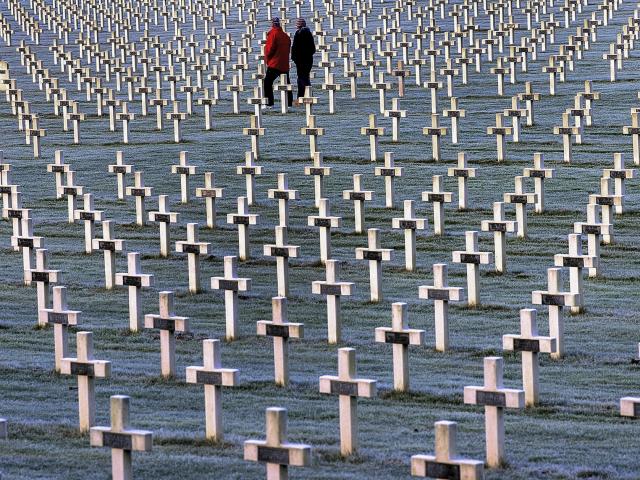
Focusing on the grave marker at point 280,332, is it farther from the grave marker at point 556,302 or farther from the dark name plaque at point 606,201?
the dark name plaque at point 606,201

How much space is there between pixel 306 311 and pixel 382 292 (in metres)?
1.00

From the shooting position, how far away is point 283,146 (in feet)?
92.7

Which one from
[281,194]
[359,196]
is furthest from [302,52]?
[359,196]

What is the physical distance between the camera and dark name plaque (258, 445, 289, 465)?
30.6 feet

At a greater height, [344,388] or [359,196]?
[359,196]

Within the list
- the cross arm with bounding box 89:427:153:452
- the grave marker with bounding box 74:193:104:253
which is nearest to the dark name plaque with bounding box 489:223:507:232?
the grave marker with bounding box 74:193:104:253

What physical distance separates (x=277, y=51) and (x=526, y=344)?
767 inches

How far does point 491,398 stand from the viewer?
1044cm

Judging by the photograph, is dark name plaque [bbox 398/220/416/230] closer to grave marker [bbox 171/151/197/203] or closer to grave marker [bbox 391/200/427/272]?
grave marker [bbox 391/200/427/272]

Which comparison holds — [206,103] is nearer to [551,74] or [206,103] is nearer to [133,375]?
[551,74]

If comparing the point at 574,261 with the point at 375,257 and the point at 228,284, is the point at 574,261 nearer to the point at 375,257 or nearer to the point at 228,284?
the point at 375,257

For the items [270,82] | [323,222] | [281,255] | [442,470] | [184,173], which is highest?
[270,82]

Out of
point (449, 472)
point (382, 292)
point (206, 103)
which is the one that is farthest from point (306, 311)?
point (206, 103)

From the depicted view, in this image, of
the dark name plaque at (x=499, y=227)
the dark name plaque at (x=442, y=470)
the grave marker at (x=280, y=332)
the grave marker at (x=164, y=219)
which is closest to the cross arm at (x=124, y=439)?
the dark name plaque at (x=442, y=470)
